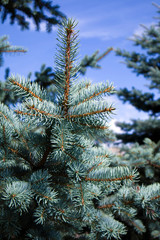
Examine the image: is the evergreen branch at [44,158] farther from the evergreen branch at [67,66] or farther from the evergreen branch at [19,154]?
the evergreen branch at [67,66]

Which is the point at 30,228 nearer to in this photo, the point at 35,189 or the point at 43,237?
the point at 43,237

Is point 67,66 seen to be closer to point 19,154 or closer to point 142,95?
point 19,154

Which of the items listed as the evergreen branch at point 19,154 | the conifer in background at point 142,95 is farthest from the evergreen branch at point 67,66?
the conifer in background at point 142,95

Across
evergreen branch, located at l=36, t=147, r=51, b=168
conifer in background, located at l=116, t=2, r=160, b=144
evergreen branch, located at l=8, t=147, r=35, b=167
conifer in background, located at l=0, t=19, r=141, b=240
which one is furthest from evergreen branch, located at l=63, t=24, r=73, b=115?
conifer in background, located at l=116, t=2, r=160, b=144

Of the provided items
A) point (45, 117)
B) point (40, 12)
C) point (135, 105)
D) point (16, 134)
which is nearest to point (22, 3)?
point (40, 12)

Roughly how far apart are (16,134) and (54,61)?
42cm

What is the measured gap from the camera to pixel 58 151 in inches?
34.6

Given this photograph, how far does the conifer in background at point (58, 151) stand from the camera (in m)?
0.83

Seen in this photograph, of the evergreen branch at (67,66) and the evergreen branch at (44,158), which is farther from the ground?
the evergreen branch at (67,66)

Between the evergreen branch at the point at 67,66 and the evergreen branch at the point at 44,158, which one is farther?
the evergreen branch at the point at 44,158

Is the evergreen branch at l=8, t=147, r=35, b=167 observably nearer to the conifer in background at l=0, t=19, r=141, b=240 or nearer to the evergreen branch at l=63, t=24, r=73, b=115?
the conifer in background at l=0, t=19, r=141, b=240

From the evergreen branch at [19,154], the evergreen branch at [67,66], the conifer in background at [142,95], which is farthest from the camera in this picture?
the conifer in background at [142,95]

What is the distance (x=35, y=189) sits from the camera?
0.89 m

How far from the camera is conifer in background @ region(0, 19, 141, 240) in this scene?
83 centimetres
